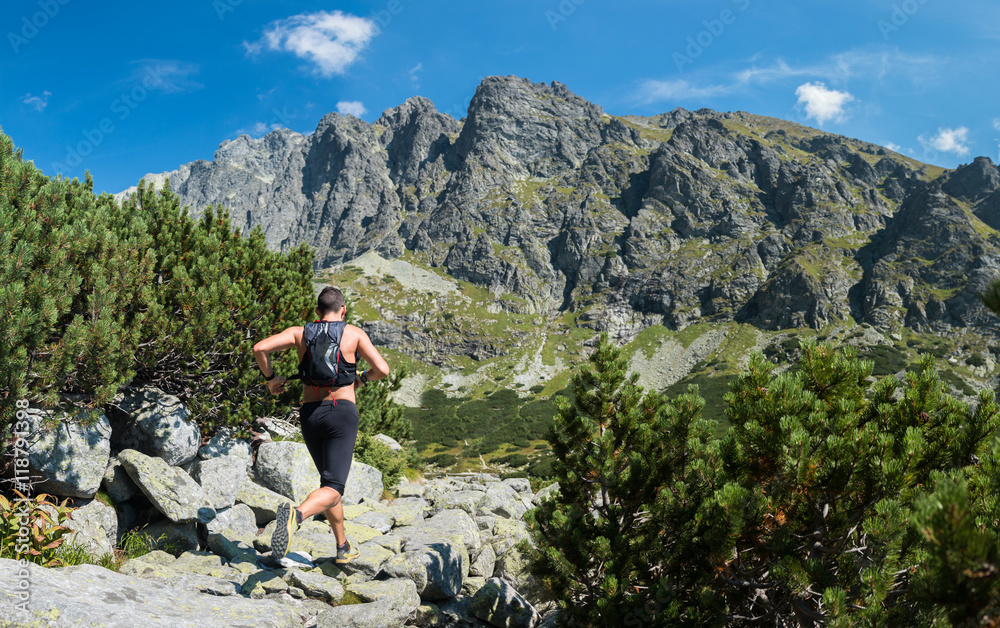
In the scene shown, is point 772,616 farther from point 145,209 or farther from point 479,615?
point 145,209

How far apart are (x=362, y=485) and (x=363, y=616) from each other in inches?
326

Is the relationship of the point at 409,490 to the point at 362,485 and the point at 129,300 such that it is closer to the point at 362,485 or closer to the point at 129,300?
the point at 362,485

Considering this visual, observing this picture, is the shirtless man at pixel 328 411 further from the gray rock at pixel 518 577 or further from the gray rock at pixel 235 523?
the gray rock at pixel 518 577

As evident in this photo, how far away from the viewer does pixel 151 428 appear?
32.1ft

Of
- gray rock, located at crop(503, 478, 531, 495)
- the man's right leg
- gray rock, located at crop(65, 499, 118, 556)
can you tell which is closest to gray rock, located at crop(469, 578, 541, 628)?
the man's right leg

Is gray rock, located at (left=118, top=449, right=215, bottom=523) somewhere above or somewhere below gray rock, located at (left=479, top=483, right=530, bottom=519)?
above

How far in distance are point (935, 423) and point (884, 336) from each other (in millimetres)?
188208

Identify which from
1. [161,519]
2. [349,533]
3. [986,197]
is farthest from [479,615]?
[986,197]

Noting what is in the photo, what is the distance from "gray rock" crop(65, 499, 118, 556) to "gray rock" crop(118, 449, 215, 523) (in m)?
0.59

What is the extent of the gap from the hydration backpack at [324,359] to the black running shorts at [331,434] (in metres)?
0.28

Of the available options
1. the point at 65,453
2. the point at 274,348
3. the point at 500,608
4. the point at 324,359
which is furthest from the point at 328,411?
the point at 65,453

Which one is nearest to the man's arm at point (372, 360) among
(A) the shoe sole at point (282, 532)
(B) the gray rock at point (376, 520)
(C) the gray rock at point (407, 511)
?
(A) the shoe sole at point (282, 532)

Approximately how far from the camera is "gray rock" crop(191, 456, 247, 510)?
31.5ft

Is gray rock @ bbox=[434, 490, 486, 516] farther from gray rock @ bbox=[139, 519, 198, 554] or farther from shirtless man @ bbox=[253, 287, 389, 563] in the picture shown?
shirtless man @ bbox=[253, 287, 389, 563]
